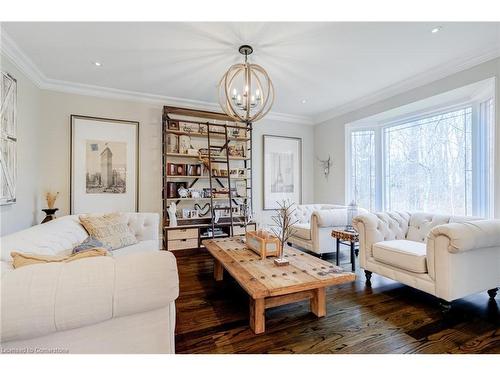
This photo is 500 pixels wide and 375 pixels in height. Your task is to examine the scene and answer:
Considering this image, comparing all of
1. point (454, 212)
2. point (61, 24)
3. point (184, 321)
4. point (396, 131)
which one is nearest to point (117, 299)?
point (184, 321)

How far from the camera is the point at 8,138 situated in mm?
2586

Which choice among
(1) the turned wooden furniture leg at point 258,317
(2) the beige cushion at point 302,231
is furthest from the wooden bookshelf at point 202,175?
(1) the turned wooden furniture leg at point 258,317

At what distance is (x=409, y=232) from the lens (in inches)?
114

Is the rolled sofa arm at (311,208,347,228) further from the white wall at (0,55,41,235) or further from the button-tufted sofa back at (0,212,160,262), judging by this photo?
the white wall at (0,55,41,235)

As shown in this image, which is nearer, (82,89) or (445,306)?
(445,306)

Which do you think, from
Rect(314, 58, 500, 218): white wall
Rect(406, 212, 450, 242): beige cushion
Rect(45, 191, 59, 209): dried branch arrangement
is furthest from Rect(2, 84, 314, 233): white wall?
Rect(406, 212, 450, 242): beige cushion

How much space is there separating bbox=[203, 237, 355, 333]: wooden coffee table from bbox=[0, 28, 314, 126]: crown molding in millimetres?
3004

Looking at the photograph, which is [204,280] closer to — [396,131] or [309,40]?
[309,40]

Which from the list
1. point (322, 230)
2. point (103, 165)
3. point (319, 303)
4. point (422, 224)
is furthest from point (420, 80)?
point (103, 165)

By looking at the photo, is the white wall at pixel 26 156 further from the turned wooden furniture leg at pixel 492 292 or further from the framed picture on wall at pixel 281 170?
the turned wooden furniture leg at pixel 492 292

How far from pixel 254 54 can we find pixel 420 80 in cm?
230

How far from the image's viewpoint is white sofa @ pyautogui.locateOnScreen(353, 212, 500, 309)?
195cm

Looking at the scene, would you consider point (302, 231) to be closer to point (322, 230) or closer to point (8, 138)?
point (322, 230)

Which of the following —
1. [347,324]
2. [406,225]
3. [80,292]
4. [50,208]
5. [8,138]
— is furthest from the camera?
[50,208]
